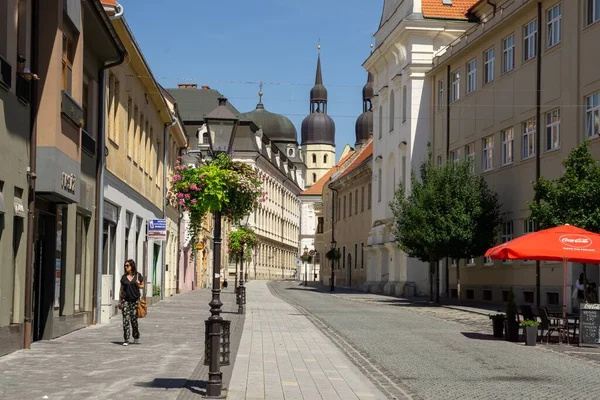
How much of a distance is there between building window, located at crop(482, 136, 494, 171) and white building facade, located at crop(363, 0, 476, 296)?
24.1 ft

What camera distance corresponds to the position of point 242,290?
3503 cm

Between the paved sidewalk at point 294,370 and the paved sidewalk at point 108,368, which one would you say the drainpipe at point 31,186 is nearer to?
the paved sidewalk at point 108,368

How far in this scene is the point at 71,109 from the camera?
1833 cm

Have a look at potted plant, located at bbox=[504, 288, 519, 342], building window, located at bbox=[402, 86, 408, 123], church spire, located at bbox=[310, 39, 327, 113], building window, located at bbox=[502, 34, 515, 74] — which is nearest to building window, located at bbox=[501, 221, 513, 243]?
building window, located at bbox=[502, 34, 515, 74]

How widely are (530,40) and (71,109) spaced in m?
26.0

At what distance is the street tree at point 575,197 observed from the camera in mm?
28188

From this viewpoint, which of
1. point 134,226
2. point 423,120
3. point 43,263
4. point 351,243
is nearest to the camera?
point 43,263

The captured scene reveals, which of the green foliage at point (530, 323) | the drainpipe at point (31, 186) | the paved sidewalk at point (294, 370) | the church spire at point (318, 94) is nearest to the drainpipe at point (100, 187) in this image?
the paved sidewalk at point (294, 370)

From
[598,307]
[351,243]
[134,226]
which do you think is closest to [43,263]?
[598,307]

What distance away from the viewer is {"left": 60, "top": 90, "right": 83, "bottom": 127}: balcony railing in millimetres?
17766

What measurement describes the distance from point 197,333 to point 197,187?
6188mm

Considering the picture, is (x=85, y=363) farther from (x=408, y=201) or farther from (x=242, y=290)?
(x=408, y=201)

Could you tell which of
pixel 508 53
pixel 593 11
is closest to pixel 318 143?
pixel 508 53

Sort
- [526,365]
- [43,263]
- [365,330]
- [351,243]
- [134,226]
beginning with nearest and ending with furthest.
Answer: [526,365]
[43,263]
[365,330]
[134,226]
[351,243]
